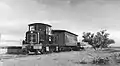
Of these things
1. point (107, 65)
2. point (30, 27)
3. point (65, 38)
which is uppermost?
point (30, 27)

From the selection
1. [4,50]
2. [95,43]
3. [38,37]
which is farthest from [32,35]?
[95,43]

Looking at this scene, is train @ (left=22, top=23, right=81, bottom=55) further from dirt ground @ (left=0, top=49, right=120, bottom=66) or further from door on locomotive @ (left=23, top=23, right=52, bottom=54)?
dirt ground @ (left=0, top=49, right=120, bottom=66)

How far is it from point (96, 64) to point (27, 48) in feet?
43.5

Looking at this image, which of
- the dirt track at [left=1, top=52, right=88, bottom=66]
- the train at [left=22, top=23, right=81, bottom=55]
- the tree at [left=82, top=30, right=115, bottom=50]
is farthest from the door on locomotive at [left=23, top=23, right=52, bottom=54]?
the tree at [left=82, top=30, right=115, bottom=50]

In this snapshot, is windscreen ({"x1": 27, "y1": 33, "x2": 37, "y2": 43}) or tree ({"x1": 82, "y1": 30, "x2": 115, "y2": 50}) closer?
windscreen ({"x1": 27, "y1": 33, "x2": 37, "y2": 43})

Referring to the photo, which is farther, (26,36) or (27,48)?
(26,36)

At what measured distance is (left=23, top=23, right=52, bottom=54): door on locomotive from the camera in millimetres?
20261

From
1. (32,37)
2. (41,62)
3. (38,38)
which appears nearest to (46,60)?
(41,62)

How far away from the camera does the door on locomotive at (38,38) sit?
798 inches

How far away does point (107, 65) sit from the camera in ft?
30.0

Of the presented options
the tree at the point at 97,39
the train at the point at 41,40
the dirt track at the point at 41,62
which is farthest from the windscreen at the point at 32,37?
the tree at the point at 97,39

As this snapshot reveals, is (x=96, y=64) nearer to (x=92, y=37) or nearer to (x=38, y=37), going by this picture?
(x=38, y=37)

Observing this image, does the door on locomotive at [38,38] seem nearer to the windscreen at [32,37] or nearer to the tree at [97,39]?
the windscreen at [32,37]

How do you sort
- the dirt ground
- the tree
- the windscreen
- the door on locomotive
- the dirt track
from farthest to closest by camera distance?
the tree < the windscreen < the door on locomotive < the dirt ground < the dirt track
